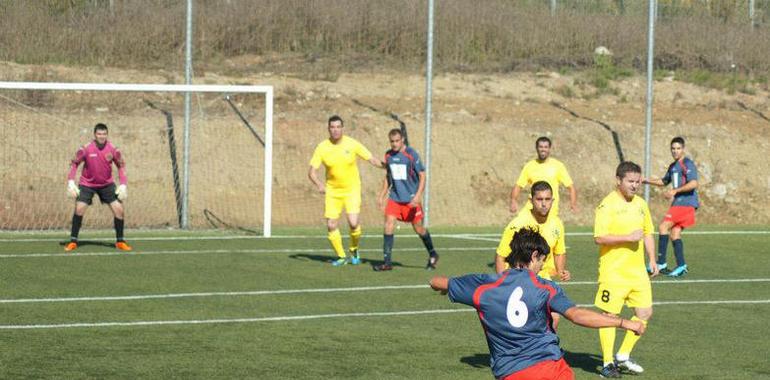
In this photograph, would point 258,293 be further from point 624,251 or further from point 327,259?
point 624,251

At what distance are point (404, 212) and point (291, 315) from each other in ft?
15.8

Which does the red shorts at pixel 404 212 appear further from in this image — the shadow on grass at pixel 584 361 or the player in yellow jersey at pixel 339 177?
the shadow on grass at pixel 584 361

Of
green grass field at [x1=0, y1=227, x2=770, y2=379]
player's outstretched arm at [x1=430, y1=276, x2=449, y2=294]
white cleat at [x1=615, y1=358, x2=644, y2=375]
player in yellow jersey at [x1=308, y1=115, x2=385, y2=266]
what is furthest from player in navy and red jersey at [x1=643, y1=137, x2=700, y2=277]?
player's outstretched arm at [x1=430, y1=276, x2=449, y2=294]

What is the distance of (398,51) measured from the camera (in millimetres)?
33094

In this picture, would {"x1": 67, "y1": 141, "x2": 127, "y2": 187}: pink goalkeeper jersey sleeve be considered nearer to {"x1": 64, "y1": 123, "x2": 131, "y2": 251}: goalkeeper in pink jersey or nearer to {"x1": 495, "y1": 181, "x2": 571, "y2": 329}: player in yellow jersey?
{"x1": 64, "y1": 123, "x2": 131, "y2": 251}: goalkeeper in pink jersey

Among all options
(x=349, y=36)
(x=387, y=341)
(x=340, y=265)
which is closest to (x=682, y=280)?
(x=340, y=265)

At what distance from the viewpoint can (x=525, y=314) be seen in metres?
8.06

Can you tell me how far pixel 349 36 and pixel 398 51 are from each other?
1.28 metres

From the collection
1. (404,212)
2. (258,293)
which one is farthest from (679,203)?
(258,293)

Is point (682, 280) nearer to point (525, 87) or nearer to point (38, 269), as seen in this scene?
point (38, 269)

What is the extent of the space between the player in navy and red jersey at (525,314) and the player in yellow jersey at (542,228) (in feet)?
11.5

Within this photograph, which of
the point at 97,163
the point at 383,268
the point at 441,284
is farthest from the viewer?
the point at 97,163

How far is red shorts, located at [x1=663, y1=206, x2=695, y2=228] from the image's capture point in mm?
19953

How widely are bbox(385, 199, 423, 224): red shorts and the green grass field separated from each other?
0.73 metres
